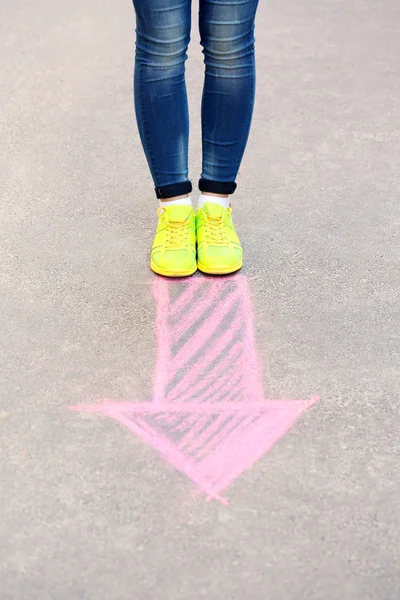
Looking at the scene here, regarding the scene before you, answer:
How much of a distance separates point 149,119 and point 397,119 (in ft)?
3.53

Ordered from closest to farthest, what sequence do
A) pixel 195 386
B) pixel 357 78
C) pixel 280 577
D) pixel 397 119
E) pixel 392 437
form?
pixel 280 577 → pixel 392 437 → pixel 195 386 → pixel 397 119 → pixel 357 78

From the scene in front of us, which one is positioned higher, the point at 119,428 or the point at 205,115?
the point at 205,115

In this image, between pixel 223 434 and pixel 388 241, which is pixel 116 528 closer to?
pixel 223 434

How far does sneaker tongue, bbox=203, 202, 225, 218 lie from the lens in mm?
1981

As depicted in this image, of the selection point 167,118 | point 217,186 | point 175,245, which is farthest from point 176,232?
point 167,118

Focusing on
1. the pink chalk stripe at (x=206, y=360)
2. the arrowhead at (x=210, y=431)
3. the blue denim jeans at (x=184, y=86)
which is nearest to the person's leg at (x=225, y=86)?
the blue denim jeans at (x=184, y=86)

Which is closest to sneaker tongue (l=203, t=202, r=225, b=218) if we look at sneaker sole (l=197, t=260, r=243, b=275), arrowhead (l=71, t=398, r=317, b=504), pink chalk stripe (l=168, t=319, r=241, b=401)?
sneaker sole (l=197, t=260, r=243, b=275)

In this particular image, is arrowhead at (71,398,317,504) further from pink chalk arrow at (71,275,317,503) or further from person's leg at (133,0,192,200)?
person's leg at (133,0,192,200)

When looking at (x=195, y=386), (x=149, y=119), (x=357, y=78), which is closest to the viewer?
(x=195, y=386)

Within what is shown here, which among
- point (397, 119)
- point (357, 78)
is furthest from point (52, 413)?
point (357, 78)

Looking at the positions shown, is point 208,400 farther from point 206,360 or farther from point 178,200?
point 178,200

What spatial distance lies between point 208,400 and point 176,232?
0.52 m

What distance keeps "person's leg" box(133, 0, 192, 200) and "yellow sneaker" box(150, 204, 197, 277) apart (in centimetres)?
4

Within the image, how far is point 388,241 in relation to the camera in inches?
82.7
